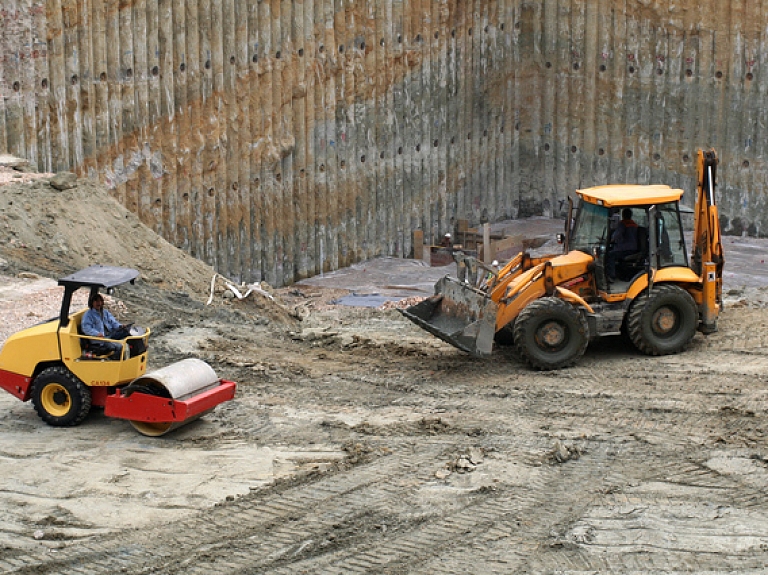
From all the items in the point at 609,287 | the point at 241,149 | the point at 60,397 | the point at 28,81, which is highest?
the point at 28,81

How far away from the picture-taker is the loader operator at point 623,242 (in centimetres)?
1481

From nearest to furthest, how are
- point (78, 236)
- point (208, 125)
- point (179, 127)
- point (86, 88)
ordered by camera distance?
point (78, 236), point (86, 88), point (179, 127), point (208, 125)

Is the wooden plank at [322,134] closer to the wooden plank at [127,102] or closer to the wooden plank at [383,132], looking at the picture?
the wooden plank at [383,132]

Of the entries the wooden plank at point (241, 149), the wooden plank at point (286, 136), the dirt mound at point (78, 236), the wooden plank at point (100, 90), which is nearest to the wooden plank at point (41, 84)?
the wooden plank at point (100, 90)

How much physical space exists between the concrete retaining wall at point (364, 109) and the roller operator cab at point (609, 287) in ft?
20.0

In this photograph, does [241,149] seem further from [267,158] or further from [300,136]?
[300,136]

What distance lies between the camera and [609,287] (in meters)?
14.9

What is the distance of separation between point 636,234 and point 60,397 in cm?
671

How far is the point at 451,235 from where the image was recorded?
24297 mm

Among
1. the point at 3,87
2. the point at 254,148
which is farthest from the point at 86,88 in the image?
the point at 254,148

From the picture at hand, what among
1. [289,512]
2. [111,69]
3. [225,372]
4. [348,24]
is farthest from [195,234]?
A: [289,512]

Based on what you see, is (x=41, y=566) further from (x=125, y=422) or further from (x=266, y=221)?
(x=266, y=221)

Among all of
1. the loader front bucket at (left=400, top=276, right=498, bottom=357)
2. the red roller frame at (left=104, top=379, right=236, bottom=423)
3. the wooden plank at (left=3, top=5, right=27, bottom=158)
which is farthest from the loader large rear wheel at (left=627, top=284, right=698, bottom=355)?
the wooden plank at (left=3, top=5, right=27, bottom=158)

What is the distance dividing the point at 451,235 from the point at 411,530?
14.8 m
